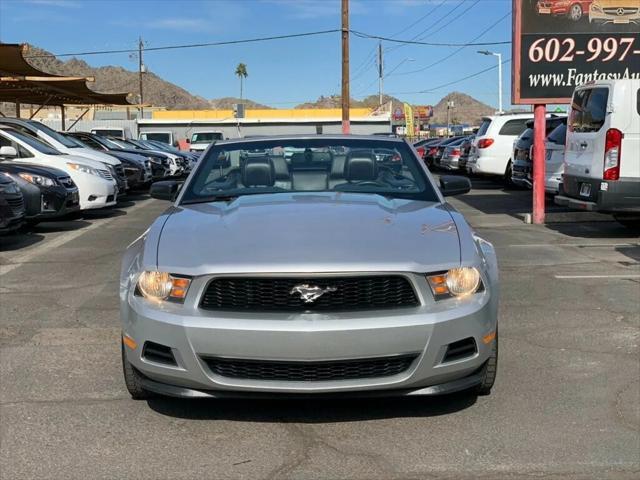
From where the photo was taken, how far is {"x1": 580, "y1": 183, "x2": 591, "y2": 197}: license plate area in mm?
10070

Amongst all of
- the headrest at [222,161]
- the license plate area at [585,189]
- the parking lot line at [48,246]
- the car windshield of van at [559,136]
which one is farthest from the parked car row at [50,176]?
the car windshield of van at [559,136]

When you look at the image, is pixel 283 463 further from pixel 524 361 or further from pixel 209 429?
pixel 524 361

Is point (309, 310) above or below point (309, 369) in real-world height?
above

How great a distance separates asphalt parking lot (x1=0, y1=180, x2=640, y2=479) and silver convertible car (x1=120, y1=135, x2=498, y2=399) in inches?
10.7

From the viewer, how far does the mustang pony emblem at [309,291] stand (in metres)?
3.49

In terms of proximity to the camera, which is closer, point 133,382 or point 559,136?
point 133,382

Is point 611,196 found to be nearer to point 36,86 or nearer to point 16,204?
point 16,204

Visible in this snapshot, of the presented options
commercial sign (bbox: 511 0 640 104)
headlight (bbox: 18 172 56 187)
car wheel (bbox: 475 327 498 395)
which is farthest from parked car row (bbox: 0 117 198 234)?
commercial sign (bbox: 511 0 640 104)

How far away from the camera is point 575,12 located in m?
12.0

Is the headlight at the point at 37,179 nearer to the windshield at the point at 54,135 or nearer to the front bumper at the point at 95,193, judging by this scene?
the front bumper at the point at 95,193

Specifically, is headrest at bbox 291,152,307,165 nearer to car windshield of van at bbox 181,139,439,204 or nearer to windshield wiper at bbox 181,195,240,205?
car windshield of van at bbox 181,139,439,204

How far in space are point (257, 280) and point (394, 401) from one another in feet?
4.07

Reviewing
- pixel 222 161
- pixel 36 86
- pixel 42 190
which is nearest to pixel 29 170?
pixel 42 190

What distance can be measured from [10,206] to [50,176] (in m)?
1.95
